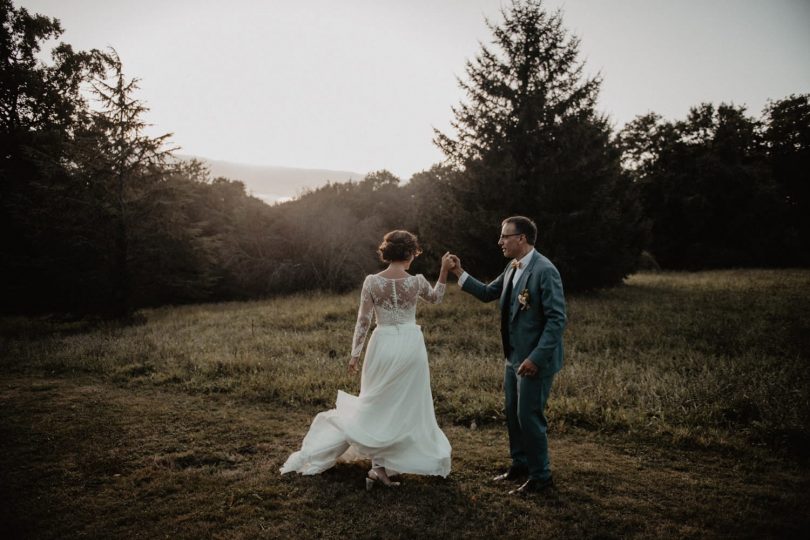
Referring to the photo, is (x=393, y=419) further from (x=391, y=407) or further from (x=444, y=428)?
(x=444, y=428)

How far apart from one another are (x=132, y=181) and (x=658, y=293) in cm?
2277

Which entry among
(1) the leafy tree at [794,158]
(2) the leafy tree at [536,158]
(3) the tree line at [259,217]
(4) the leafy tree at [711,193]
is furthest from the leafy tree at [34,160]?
(1) the leafy tree at [794,158]

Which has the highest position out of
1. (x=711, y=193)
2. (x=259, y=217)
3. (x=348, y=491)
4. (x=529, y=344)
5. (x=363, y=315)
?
(x=711, y=193)

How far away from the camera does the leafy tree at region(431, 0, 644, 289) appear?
1759 cm

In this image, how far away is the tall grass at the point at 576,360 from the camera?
6180mm

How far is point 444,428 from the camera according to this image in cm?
629

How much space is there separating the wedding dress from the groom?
0.76m

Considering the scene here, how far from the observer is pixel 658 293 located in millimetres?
19266

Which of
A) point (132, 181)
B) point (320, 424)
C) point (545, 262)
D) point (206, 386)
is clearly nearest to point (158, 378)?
point (206, 386)

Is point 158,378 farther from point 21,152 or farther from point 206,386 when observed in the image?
point 21,152

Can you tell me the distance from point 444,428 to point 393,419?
2.09m

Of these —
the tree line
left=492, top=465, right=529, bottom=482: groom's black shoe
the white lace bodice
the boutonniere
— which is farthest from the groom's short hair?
the tree line

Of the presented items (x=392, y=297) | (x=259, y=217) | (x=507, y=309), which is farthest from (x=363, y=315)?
(x=259, y=217)

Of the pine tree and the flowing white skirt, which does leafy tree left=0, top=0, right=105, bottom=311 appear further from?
the flowing white skirt
